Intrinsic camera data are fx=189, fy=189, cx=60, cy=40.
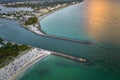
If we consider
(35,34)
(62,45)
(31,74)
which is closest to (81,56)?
(62,45)

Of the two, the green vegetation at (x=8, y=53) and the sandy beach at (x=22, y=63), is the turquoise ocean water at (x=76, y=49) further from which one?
the green vegetation at (x=8, y=53)

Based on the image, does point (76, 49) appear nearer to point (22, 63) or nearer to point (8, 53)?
point (22, 63)

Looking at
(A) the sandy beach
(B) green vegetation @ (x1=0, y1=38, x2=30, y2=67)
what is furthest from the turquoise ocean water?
(B) green vegetation @ (x1=0, y1=38, x2=30, y2=67)

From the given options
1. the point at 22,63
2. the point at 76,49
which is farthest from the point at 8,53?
the point at 76,49

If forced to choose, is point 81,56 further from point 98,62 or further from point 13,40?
point 13,40

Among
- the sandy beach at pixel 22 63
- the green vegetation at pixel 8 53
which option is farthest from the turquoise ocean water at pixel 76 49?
the green vegetation at pixel 8 53

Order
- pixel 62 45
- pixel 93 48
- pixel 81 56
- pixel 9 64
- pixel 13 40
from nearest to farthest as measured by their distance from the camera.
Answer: pixel 9 64, pixel 81 56, pixel 93 48, pixel 62 45, pixel 13 40

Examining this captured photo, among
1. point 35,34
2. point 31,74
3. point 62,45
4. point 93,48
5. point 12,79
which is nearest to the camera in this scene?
point 12,79

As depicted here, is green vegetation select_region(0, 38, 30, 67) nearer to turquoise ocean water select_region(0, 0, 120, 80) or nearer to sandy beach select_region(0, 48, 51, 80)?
sandy beach select_region(0, 48, 51, 80)
